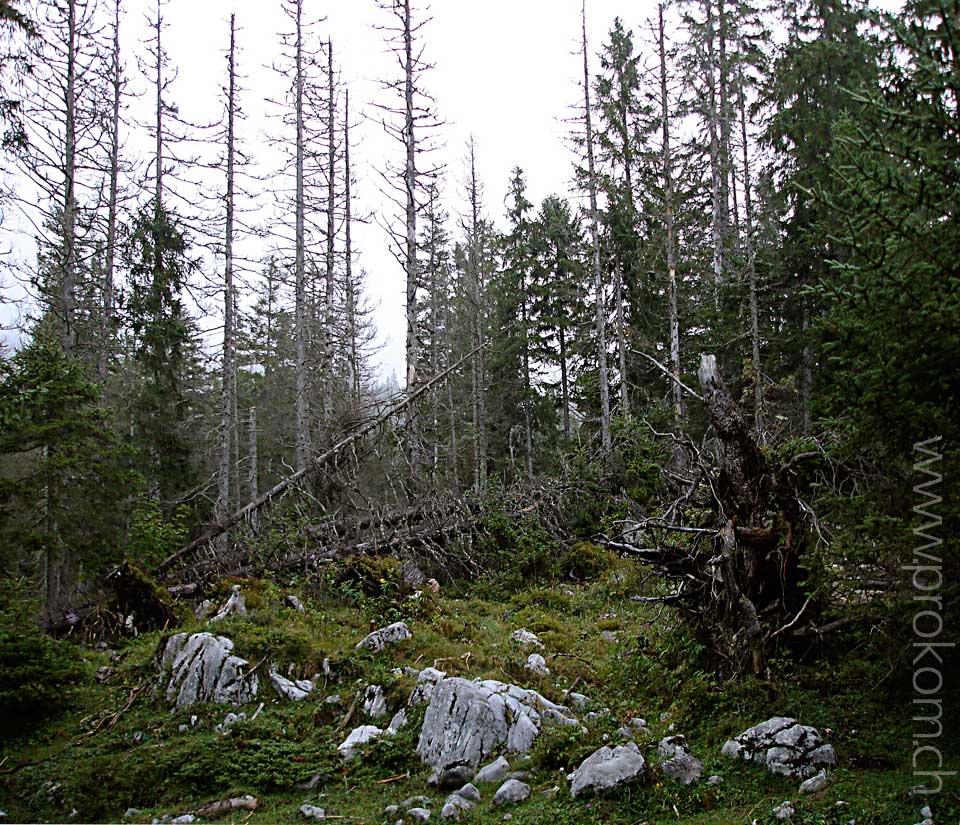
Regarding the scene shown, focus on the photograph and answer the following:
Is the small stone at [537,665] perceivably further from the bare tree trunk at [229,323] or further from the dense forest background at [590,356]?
the bare tree trunk at [229,323]

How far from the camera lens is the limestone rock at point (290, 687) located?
5938mm

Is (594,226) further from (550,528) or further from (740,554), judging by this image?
(740,554)

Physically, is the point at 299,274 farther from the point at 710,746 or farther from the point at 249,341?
the point at 710,746

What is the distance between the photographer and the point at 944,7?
373 centimetres

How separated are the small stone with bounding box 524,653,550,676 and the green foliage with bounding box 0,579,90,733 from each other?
4458mm

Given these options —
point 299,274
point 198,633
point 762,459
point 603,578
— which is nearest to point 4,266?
point 299,274

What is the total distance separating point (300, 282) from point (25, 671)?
13.8 meters

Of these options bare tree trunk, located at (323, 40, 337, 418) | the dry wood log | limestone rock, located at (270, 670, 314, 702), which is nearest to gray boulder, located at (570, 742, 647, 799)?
limestone rock, located at (270, 670, 314, 702)

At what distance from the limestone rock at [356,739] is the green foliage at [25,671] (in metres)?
2.92

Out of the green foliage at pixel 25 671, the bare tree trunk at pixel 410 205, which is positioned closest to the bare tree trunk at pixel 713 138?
the bare tree trunk at pixel 410 205

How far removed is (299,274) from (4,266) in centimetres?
685

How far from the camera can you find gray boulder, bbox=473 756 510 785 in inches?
176

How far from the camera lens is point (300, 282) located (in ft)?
59.0

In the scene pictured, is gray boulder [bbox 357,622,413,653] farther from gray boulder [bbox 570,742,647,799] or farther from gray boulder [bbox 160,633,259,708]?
gray boulder [bbox 570,742,647,799]
